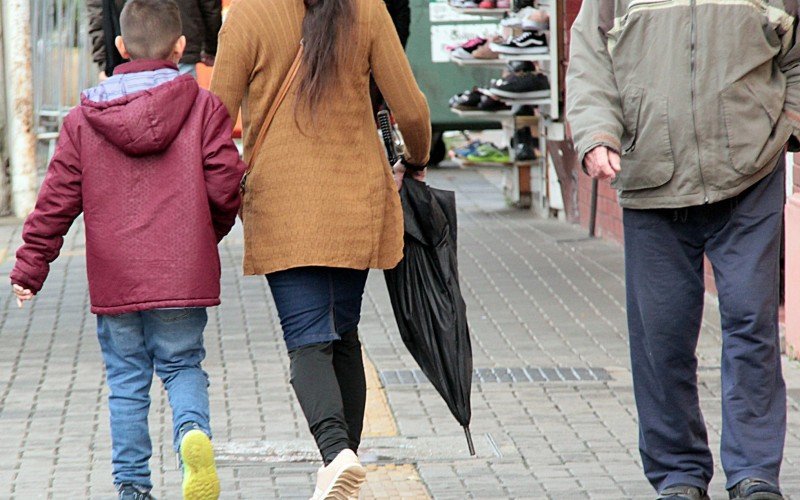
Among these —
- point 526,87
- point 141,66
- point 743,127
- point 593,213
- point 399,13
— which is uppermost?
point 141,66

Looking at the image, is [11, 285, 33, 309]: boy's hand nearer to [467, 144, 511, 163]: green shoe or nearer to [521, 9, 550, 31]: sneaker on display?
[521, 9, 550, 31]: sneaker on display

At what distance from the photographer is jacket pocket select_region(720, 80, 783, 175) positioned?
4.37 m

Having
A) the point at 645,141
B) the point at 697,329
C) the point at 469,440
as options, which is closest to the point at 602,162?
the point at 645,141

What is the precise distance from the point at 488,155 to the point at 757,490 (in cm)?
Result: 929

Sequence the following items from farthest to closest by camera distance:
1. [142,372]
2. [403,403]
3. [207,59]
Result: [207,59] → [403,403] → [142,372]

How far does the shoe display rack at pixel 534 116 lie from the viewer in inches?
439

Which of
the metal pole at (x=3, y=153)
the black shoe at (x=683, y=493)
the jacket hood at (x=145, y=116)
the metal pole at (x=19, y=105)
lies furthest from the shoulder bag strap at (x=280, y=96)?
the metal pole at (x=3, y=153)

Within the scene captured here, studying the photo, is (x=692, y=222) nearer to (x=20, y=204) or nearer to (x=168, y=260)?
(x=168, y=260)

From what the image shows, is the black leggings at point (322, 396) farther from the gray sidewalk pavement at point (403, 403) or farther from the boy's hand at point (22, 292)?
the boy's hand at point (22, 292)

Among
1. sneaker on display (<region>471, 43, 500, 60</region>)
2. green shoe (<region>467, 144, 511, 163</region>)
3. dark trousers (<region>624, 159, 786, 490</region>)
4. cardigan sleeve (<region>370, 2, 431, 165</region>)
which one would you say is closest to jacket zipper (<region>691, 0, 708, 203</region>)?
dark trousers (<region>624, 159, 786, 490</region>)

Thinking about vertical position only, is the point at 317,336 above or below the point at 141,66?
below

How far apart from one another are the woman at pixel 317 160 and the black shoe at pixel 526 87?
6997mm

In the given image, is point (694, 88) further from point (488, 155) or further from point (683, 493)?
point (488, 155)

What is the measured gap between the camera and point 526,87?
1146 centimetres
